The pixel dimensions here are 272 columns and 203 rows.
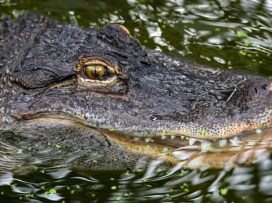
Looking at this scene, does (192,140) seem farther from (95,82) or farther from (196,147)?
(95,82)

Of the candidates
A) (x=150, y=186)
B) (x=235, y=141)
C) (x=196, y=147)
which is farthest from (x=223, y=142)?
(x=150, y=186)

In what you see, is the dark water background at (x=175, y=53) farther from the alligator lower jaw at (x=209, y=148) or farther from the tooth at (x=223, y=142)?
the tooth at (x=223, y=142)

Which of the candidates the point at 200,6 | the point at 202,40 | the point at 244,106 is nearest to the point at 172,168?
the point at 244,106

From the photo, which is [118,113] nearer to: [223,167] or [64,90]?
[64,90]

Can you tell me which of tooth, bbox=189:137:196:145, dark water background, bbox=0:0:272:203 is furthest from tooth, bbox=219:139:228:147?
dark water background, bbox=0:0:272:203

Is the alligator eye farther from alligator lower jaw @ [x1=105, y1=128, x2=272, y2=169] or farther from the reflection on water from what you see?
the reflection on water

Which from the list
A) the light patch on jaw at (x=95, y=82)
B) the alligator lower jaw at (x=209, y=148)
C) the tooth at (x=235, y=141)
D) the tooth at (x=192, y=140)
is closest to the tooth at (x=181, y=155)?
the alligator lower jaw at (x=209, y=148)
